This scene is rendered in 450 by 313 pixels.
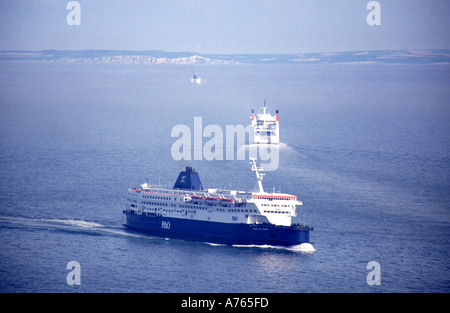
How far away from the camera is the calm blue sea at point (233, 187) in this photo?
148 ft

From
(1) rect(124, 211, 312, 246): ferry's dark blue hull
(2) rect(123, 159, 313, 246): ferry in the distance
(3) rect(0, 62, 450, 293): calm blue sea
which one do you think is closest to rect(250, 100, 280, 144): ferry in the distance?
(3) rect(0, 62, 450, 293): calm blue sea

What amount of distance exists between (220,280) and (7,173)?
3617 cm

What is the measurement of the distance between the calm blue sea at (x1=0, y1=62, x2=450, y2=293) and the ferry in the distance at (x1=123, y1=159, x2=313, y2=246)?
1.15m

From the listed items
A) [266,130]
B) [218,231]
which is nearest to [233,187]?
[218,231]

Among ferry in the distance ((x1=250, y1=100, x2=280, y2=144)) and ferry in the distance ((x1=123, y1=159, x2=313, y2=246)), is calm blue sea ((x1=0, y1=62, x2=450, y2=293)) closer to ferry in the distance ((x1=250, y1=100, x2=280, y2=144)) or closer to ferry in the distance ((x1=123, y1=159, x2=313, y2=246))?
ferry in the distance ((x1=123, y1=159, x2=313, y2=246))

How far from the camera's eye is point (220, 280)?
1764 inches

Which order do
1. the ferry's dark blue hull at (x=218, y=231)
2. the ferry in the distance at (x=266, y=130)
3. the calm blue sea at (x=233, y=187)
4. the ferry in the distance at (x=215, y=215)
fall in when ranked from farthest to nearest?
the ferry in the distance at (x=266, y=130) < the ferry in the distance at (x=215, y=215) < the ferry's dark blue hull at (x=218, y=231) < the calm blue sea at (x=233, y=187)

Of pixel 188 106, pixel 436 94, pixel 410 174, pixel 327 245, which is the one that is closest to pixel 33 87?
pixel 188 106

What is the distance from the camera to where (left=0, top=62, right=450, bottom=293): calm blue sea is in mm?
45188

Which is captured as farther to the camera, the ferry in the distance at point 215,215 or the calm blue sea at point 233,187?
the ferry in the distance at point 215,215

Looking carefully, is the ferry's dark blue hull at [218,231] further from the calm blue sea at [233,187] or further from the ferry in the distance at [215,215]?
the calm blue sea at [233,187]

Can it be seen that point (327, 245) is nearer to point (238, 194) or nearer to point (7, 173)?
point (238, 194)

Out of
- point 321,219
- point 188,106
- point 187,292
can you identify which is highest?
point 188,106

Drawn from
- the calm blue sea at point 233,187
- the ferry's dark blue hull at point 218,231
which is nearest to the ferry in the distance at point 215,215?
the ferry's dark blue hull at point 218,231
